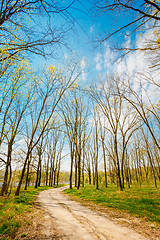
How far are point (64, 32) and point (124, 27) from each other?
181 centimetres

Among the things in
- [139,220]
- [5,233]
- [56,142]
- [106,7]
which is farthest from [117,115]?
[56,142]

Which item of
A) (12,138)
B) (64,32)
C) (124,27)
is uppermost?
(124,27)

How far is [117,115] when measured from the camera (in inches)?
487

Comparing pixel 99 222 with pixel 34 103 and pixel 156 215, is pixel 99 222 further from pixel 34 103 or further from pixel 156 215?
pixel 34 103

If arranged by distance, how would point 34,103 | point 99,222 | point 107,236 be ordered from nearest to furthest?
point 107,236
point 99,222
point 34,103

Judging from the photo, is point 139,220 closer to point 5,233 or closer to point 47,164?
point 5,233

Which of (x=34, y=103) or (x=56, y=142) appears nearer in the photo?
(x=34, y=103)

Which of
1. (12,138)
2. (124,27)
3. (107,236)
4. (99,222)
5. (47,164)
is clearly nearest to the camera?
(107,236)

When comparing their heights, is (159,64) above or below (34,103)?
below

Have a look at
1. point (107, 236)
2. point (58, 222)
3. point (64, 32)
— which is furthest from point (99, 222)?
point (64, 32)

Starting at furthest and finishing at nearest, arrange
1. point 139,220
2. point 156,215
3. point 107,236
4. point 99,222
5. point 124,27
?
1. point 156,215
2. point 139,220
3. point 99,222
4. point 124,27
5. point 107,236

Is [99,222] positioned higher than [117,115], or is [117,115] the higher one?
[117,115]

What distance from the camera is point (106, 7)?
328cm

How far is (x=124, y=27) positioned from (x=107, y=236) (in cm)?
596
